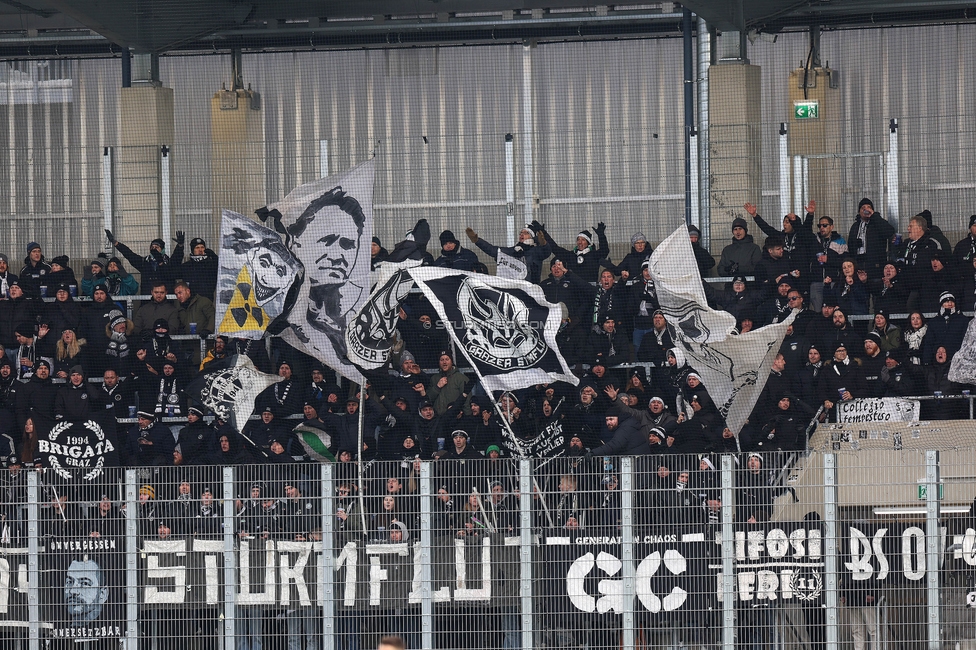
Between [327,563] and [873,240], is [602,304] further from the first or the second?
[327,563]

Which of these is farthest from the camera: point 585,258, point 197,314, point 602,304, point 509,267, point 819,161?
point 819,161

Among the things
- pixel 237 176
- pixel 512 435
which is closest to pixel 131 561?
pixel 512 435

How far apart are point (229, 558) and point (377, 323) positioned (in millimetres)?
4009

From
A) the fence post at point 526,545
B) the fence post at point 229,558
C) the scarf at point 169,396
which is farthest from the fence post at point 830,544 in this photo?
the scarf at point 169,396

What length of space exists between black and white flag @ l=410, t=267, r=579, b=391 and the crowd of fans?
422mm

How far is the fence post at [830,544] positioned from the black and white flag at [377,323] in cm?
527

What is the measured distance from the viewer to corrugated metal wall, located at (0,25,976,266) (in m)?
17.8

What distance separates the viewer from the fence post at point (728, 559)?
11.5m

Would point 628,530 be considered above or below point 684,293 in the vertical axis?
below

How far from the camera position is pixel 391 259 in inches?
661

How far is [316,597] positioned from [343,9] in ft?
37.9

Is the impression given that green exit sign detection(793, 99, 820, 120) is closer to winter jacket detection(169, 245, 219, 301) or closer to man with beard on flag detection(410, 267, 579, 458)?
man with beard on flag detection(410, 267, 579, 458)

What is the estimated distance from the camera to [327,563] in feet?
38.6

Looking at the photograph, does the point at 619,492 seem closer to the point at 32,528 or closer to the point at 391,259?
the point at 32,528
